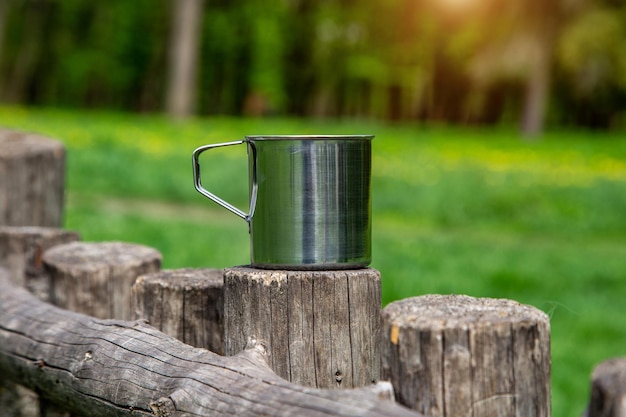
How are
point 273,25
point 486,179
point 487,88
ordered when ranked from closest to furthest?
1. point 486,179
2. point 273,25
3. point 487,88

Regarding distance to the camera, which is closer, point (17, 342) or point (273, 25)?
point (17, 342)

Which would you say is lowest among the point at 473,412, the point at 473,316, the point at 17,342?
the point at 17,342

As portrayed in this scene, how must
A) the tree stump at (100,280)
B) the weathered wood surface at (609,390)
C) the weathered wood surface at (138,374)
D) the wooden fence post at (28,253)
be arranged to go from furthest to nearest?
the wooden fence post at (28,253), the tree stump at (100,280), the weathered wood surface at (138,374), the weathered wood surface at (609,390)

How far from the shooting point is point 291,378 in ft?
7.22

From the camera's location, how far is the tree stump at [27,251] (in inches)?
145

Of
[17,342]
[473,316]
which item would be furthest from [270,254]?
[17,342]

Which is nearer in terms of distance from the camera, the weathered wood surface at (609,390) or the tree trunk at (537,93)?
the weathered wood surface at (609,390)

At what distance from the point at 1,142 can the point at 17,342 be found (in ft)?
6.55

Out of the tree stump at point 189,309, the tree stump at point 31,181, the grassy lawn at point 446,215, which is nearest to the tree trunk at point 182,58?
the grassy lawn at point 446,215

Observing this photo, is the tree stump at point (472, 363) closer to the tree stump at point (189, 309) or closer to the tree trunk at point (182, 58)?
the tree stump at point (189, 309)

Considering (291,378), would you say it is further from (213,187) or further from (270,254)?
(213,187)

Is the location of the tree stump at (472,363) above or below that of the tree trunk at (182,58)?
below

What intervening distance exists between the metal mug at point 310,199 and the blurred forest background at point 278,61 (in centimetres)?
2470

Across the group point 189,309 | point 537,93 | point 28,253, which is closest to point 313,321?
point 189,309
